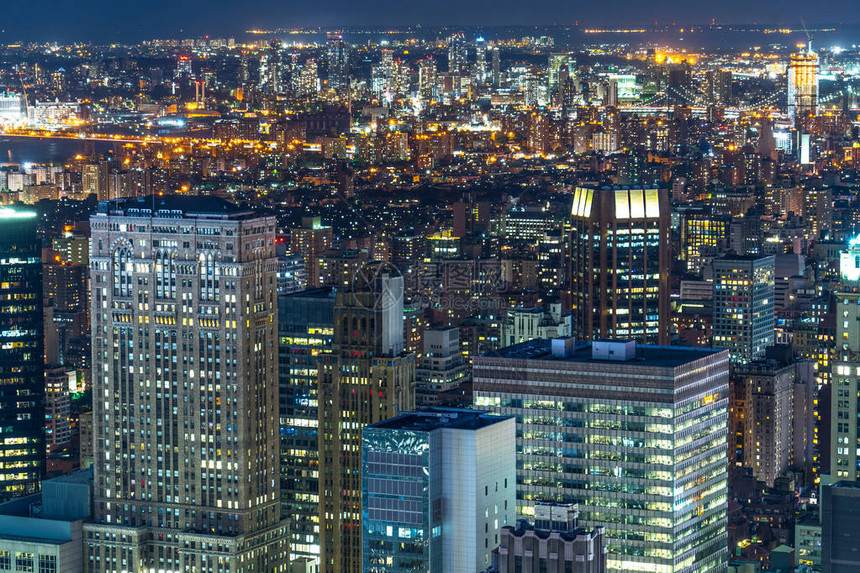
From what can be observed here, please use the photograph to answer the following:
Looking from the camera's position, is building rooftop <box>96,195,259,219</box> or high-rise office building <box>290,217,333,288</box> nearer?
building rooftop <box>96,195,259,219</box>

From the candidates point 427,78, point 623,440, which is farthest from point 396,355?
point 427,78

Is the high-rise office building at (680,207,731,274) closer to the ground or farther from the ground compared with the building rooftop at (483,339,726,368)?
farther from the ground

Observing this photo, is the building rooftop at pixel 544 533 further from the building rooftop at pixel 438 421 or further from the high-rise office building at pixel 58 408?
the high-rise office building at pixel 58 408

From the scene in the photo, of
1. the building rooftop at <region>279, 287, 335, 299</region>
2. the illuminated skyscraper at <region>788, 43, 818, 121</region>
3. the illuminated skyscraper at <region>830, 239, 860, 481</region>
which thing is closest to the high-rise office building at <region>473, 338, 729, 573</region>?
the illuminated skyscraper at <region>830, 239, 860, 481</region>

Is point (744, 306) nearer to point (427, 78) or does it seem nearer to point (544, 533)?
point (544, 533)

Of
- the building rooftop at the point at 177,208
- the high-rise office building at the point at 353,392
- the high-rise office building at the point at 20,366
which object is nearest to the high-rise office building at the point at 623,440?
the high-rise office building at the point at 353,392

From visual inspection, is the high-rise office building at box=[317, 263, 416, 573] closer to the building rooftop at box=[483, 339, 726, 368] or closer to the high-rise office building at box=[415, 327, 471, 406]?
the building rooftop at box=[483, 339, 726, 368]

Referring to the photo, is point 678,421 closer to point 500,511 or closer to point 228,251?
point 500,511
